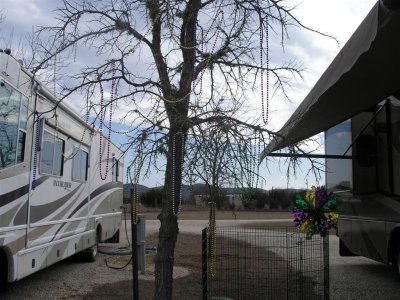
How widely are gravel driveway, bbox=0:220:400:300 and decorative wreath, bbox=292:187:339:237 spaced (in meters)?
1.54

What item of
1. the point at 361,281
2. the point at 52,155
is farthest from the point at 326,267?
the point at 52,155

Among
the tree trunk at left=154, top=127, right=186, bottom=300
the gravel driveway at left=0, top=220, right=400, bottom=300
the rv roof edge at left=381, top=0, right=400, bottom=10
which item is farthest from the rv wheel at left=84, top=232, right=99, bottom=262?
the rv roof edge at left=381, top=0, right=400, bottom=10

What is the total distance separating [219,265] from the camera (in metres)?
9.57

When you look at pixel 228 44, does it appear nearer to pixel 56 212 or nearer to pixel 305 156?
pixel 305 156

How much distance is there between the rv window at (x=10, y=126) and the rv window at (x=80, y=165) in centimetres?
298

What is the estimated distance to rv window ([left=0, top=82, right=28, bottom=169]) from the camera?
6391 mm

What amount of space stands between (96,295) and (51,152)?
2.37 m

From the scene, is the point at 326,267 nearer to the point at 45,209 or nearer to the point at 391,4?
the point at 391,4

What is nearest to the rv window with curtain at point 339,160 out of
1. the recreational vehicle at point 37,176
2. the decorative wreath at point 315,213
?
the decorative wreath at point 315,213

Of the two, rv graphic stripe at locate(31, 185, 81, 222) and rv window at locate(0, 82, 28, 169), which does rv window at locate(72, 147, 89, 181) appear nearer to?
rv graphic stripe at locate(31, 185, 81, 222)

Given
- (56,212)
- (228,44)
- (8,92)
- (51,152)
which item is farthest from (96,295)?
(228,44)

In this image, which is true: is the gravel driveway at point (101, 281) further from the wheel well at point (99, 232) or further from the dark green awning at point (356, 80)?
the dark green awning at point (356, 80)

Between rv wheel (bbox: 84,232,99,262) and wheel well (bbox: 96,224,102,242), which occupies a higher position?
wheel well (bbox: 96,224,102,242)

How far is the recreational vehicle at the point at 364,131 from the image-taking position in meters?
5.62
